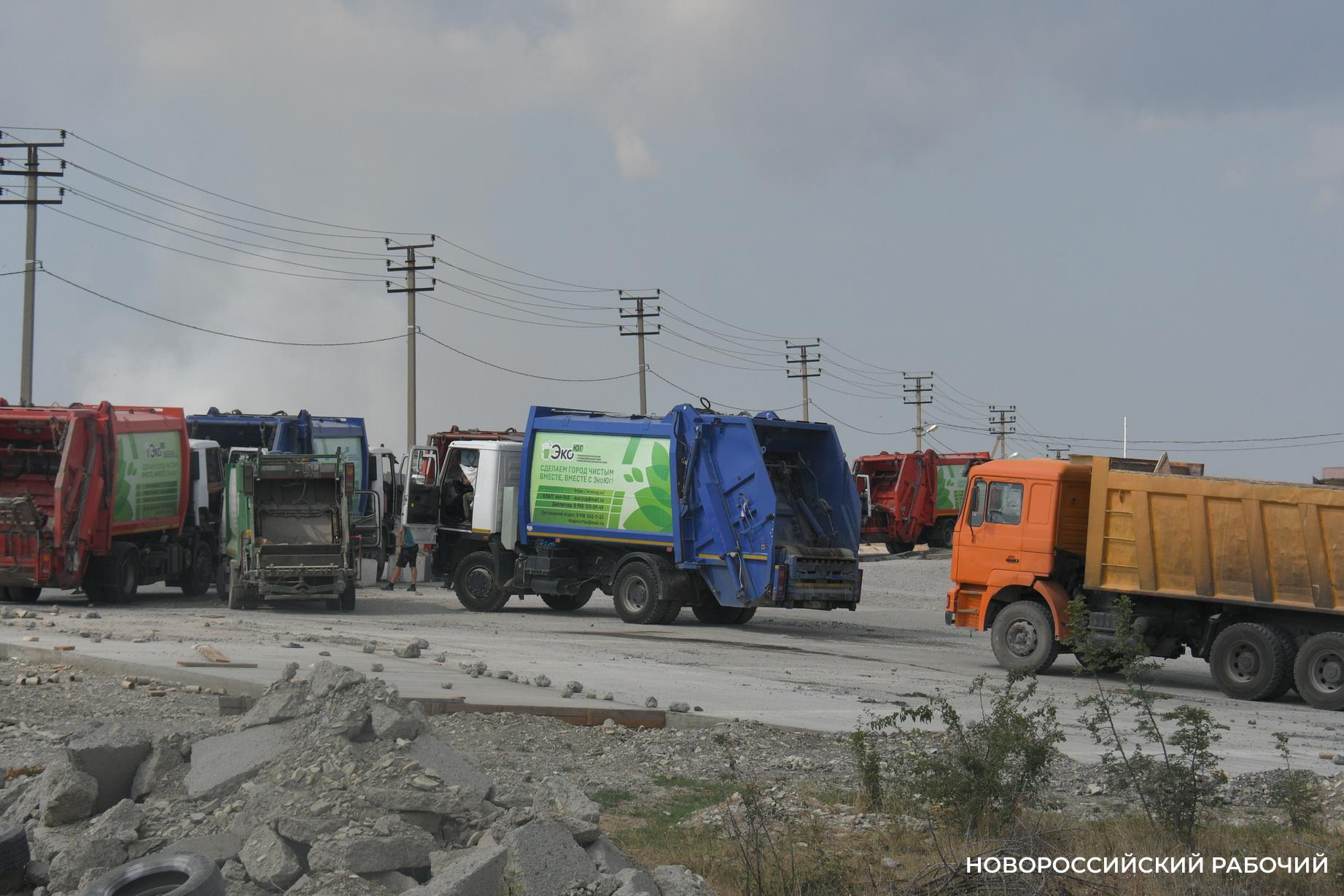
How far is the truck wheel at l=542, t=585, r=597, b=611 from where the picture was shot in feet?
74.5

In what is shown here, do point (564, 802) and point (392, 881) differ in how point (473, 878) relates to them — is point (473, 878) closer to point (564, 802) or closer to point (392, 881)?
point (392, 881)

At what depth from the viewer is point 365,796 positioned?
257 inches

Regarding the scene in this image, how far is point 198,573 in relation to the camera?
78.6ft

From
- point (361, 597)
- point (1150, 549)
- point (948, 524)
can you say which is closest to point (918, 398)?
point (948, 524)

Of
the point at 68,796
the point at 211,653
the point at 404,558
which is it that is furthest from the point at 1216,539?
the point at 404,558

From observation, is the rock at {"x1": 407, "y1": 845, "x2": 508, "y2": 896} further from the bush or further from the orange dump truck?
the orange dump truck

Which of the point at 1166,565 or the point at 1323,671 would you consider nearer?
the point at 1323,671

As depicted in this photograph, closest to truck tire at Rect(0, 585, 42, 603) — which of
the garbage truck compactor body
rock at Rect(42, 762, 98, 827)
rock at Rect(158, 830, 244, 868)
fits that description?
the garbage truck compactor body

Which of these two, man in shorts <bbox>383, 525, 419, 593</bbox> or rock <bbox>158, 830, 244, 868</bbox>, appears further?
man in shorts <bbox>383, 525, 419, 593</bbox>

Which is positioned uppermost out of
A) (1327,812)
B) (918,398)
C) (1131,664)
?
(918,398)

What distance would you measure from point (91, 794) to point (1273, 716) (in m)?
10.7

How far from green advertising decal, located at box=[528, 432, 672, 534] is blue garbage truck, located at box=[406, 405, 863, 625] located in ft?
0.07

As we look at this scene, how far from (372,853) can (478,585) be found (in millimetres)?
16776

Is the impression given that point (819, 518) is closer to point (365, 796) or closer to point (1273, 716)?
point (1273, 716)
